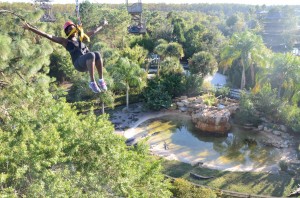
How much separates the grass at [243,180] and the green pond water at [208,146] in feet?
2.23

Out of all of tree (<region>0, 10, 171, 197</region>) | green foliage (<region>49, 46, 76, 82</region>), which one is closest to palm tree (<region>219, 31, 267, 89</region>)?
green foliage (<region>49, 46, 76, 82</region>)

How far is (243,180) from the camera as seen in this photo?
14617 millimetres

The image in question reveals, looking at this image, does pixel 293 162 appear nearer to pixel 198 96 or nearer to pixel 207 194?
pixel 207 194

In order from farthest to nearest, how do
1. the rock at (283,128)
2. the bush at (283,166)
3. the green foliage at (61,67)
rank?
the green foliage at (61,67) → the rock at (283,128) → the bush at (283,166)

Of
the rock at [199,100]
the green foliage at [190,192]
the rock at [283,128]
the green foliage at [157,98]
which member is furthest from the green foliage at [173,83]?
the green foliage at [190,192]

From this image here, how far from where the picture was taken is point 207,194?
40.2ft

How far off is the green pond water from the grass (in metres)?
0.68

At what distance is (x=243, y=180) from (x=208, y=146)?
4050 millimetres

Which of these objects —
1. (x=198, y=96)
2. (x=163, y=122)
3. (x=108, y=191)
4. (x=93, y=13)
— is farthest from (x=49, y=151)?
(x=93, y=13)

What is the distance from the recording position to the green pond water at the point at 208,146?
16406 millimetres

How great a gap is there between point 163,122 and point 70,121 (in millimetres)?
13376

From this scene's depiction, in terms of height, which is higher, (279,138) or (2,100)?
(2,100)

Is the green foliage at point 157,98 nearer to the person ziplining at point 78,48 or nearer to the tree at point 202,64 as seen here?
the tree at point 202,64

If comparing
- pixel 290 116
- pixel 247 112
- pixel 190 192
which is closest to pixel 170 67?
pixel 247 112
